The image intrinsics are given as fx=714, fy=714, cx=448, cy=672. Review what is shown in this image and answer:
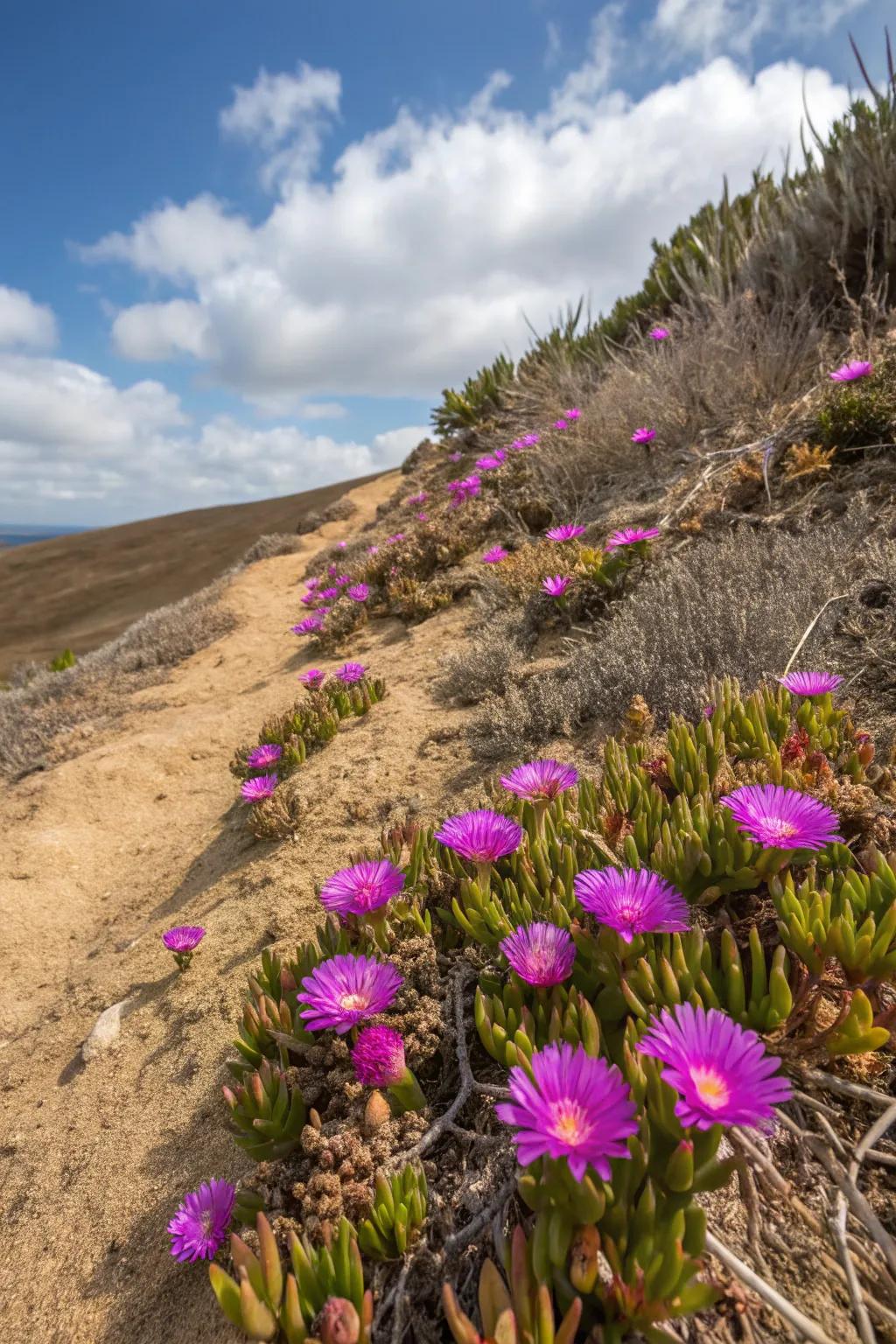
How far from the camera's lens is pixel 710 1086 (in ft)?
3.16

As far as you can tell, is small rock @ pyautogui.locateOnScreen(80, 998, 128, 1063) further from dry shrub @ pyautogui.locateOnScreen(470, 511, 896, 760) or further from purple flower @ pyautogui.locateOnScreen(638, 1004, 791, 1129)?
purple flower @ pyautogui.locateOnScreen(638, 1004, 791, 1129)

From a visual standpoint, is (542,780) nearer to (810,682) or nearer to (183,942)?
(810,682)

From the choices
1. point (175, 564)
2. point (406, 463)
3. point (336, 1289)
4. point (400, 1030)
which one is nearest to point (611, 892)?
point (400, 1030)

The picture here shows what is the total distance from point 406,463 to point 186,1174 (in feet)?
37.3

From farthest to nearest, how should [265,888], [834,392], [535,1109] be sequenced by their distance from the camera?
[834,392] → [265,888] → [535,1109]

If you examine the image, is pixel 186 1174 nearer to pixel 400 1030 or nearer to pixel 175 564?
pixel 400 1030

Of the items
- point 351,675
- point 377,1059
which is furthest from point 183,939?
point 351,675

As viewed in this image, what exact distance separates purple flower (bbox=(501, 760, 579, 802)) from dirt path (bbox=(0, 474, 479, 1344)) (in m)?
0.78

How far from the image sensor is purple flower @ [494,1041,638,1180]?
0.87 m

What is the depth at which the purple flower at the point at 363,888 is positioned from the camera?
154 cm

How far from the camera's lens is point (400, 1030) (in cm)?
147

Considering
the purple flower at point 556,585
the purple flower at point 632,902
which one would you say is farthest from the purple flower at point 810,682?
the purple flower at point 556,585

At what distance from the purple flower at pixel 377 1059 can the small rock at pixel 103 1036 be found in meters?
1.21

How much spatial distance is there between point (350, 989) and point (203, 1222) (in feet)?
1.59
